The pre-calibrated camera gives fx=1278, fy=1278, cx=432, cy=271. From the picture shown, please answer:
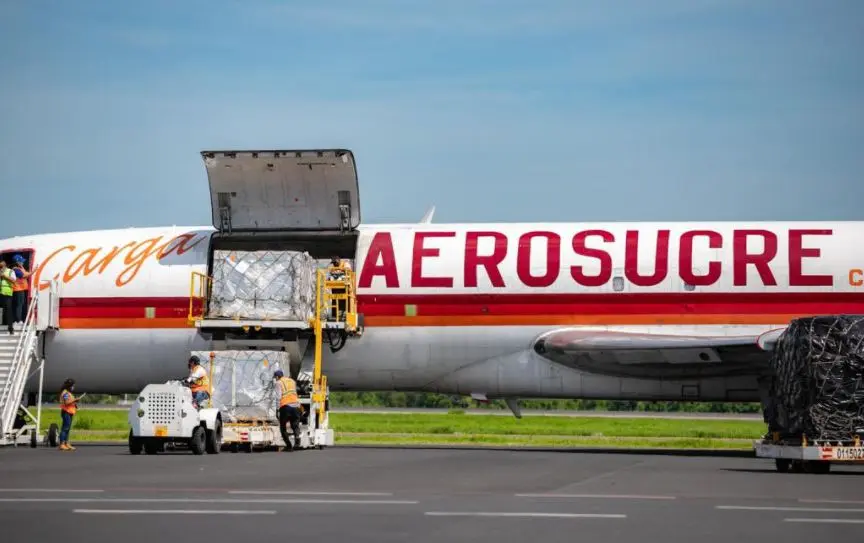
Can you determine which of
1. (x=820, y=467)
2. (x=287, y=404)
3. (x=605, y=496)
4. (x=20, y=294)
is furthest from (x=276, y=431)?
(x=605, y=496)

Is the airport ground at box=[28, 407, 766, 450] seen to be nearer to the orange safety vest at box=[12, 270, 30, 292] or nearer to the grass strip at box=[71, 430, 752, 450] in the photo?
the grass strip at box=[71, 430, 752, 450]

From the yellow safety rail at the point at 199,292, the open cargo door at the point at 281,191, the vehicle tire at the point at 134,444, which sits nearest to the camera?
the vehicle tire at the point at 134,444

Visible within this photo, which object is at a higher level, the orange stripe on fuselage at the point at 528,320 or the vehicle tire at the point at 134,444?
the orange stripe on fuselage at the point at 528,320

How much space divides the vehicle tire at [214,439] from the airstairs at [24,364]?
6501mm

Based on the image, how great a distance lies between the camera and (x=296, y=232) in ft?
111

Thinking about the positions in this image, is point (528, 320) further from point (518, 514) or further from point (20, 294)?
point (518, 514)

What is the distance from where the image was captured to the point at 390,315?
107 ft

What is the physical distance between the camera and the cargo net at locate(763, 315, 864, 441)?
23562 millimetres

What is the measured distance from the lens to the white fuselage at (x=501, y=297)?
3144cm

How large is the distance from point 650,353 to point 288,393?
28.6 feet

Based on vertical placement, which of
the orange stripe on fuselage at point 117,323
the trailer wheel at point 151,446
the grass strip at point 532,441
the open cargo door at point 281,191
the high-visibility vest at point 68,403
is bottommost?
the grass strip at point 532,441

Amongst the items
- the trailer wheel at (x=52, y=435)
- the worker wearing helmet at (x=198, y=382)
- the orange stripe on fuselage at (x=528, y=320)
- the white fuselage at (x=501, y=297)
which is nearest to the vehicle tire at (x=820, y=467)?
the white fuselage at (x=501, y=297)

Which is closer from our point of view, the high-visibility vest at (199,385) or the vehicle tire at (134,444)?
the vehicle tire at (134,444)

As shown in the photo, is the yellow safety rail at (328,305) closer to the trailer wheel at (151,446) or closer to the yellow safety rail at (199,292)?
the yellow safety rail at (199,292)
